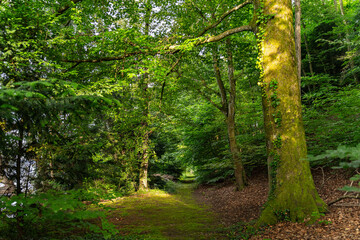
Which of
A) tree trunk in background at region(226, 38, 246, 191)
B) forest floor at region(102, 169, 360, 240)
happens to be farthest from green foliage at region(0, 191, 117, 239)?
tree trunk in background at region(226, 38, 246, 191)

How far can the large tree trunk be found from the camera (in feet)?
13.8

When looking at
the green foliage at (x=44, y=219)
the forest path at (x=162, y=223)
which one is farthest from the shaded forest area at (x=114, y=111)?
the forest path at (x=162, y=223)

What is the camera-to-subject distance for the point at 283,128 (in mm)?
4562

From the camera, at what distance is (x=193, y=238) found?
4551mm

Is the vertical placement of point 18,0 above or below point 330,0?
below

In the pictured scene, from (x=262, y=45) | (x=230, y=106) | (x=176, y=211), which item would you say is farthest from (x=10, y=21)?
(x=230, y=106)

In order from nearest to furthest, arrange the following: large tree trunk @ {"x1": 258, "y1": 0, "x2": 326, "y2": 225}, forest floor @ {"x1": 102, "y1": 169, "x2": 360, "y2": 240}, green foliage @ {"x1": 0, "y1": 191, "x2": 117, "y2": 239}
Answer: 1. green foliage @ {"x1": 0, "y1": 191, "x2": 117, "y2": 239}
2. forest floor @ {"x1": 102, "y1": 169, "x2": 360, "y2": 240}
3. large tree trunk @ {"x1": 258, "y1": 0, "x2": 326, "y2": 225}

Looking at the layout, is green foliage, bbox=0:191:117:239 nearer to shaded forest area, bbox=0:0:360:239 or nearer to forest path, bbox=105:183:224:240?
shaded forest area, bbox=0:0:360:239

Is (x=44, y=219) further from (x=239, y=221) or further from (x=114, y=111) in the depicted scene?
(x=239, y=221)

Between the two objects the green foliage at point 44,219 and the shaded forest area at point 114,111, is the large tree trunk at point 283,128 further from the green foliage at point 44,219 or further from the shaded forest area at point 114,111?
the green foliage at point 44,219

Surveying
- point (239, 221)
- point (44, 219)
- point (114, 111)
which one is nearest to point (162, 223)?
point (239, 221)

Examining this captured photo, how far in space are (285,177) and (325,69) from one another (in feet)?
41.5

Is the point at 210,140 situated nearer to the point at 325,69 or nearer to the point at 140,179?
the point at 140,179

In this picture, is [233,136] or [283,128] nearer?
[283,128]
